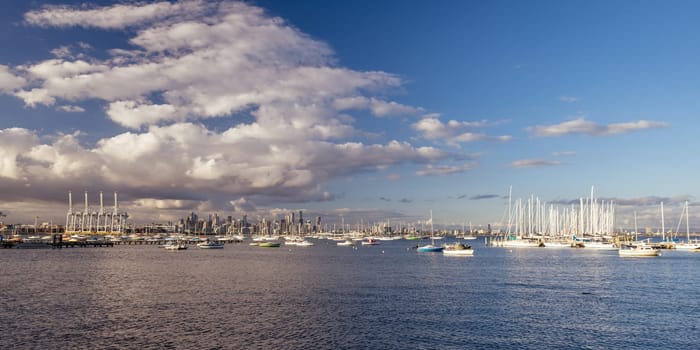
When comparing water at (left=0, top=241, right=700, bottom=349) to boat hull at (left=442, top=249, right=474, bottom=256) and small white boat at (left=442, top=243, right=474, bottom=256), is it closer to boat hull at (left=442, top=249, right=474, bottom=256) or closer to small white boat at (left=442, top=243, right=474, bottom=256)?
boat hull at (left=442, top=249, right=474, bottom=256)

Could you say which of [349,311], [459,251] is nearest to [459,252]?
[459,251]

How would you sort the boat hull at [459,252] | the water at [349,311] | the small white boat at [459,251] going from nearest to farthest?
the water at [349,311] < the boat hull at [459,252] < the small white boat at [459,251]

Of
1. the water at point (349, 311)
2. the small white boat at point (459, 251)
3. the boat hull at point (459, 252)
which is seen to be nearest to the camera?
the water at point (349, 311)

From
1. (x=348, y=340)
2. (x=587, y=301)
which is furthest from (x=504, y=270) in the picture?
(x=348, y=340)

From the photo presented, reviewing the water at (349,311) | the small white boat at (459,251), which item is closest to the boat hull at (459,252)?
the small white boat at (459,251)

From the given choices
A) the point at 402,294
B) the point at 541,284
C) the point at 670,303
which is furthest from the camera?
the point at 541,284

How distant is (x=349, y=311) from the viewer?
62969 millimetres

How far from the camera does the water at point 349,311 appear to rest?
158ft

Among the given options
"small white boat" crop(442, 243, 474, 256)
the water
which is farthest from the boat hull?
the water

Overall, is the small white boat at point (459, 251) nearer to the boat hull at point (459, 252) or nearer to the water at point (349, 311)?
the boat hull at point (459, 252)

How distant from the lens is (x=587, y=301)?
233ft

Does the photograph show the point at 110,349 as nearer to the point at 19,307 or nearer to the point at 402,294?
the point at 19,307

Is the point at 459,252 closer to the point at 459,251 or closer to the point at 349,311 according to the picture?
the point at 459,251

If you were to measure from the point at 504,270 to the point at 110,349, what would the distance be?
93.0m
